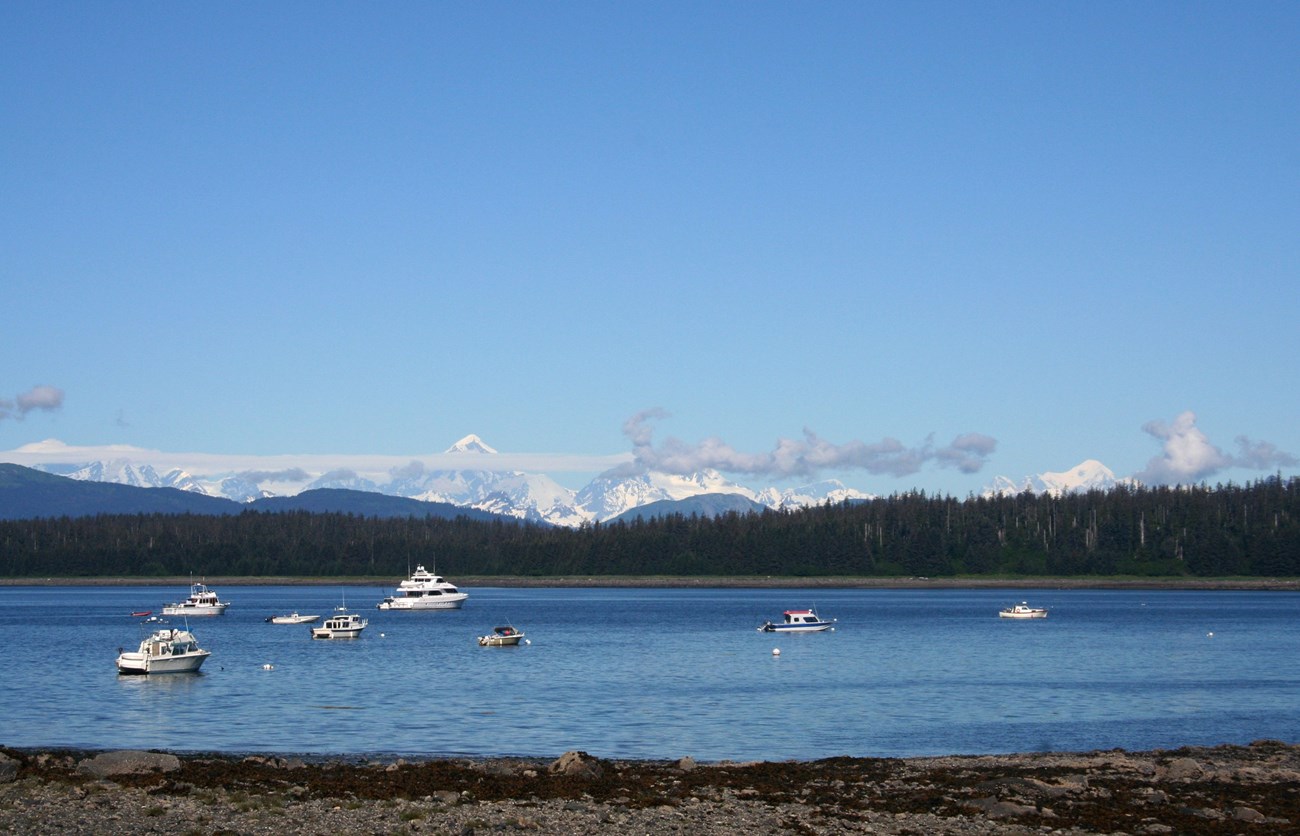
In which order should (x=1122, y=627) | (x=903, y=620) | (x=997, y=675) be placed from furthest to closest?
(x=903, y=620)
(x=1122, y=627)
(x=997, y=675)

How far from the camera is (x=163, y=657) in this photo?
78.2 metres

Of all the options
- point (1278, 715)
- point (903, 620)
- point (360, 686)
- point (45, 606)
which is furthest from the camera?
point (45, 606)

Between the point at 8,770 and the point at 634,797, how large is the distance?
14184 mm

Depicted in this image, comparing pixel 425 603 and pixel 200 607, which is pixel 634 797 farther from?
pixel 425 603

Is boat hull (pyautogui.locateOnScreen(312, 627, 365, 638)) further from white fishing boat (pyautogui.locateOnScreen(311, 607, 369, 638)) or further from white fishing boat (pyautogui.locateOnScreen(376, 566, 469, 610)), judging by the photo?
white fishing boat (pyautogui.locateOnScreen(376, 566, 469, 610))

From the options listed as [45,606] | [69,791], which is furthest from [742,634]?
[45,606]

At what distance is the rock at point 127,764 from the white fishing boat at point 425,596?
142m

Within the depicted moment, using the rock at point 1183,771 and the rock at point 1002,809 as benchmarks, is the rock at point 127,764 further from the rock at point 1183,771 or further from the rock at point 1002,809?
the rock at point 1183,771

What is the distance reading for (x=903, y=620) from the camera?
14825cm

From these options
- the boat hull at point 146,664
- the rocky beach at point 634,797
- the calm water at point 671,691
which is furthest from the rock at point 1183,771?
the boat hull at point 146,664

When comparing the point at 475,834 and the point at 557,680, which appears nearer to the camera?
the point at 475,834

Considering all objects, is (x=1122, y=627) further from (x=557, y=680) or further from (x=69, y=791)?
(x=69, y=791)

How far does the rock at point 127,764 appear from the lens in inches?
1347

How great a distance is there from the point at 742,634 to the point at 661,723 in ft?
225
